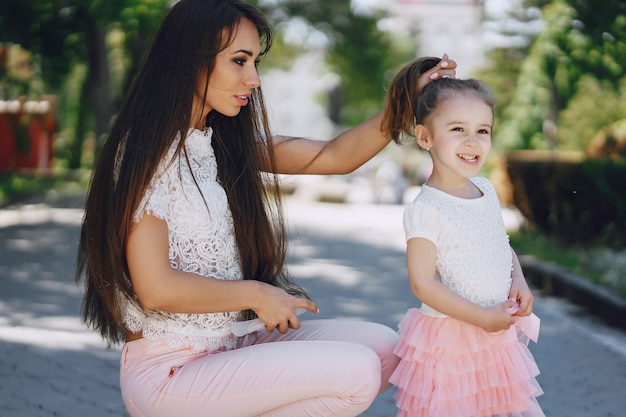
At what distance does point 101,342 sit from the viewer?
5738 mm

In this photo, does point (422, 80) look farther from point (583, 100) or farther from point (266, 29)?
point (583, 100)

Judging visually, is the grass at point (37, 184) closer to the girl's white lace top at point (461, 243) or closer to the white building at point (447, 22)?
the girl's white lace top at point (461, 243)

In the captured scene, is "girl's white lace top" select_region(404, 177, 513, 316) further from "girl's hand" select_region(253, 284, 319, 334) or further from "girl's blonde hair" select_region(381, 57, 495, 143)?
"girl's hand" select_region(253, 284, 319, 334)

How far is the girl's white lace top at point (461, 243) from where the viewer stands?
296cm

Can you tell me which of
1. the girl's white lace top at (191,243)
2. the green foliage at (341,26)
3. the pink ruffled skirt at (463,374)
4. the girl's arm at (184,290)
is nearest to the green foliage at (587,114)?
the green foliage at (341,26)

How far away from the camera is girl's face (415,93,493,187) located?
2.99 meters

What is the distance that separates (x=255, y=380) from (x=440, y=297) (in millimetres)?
654

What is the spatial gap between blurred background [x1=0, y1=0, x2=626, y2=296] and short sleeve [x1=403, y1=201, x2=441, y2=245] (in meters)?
0.72

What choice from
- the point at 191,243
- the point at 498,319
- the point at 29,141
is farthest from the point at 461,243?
the point at 29,141

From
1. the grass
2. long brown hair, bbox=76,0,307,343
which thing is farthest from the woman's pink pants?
the grass

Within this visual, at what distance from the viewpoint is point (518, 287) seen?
10.1 feet

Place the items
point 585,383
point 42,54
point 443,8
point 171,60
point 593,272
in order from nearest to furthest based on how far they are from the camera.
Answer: point 171,60, point 585,383, point 593,272, point 42,54, point 443,8

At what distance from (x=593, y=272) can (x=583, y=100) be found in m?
18.9

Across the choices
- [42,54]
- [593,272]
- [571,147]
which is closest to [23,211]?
[42,54]
